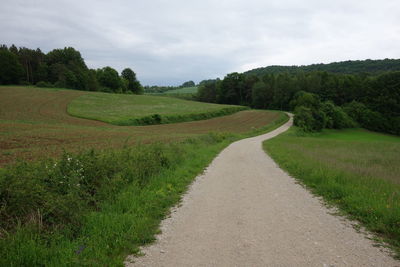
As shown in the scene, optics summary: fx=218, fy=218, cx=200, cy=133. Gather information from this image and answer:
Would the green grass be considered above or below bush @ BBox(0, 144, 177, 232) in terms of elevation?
Answer: above

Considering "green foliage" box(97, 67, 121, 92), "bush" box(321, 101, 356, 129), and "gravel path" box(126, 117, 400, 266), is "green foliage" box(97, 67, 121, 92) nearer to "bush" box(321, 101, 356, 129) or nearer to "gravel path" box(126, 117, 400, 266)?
"bush" box(321, 101, 356, 129)

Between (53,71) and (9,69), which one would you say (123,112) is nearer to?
(9,69)

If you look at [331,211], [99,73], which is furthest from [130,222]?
[99,73]

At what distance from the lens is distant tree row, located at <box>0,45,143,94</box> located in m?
73.4

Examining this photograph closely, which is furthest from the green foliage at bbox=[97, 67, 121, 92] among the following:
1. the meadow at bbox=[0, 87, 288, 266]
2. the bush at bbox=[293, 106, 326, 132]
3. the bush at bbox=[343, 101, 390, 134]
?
the meadow at bbox=[0, 87, 288, 266]

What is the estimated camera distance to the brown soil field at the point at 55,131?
1520cm

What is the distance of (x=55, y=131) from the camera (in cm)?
2355

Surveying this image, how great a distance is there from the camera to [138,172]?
313 inches

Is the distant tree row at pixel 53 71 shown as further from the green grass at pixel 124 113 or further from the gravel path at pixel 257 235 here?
the gravel path at pixel 257 235

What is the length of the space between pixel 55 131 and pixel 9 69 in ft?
231

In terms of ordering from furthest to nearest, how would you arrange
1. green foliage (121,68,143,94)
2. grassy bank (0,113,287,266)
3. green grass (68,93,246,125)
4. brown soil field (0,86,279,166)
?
green foliage (121,68,143,94), green grass (68,93,246,125), brown soil field (0,86,279,166), grassy bank (0,113,287,266)

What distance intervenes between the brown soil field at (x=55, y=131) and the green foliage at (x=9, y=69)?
1274 inches

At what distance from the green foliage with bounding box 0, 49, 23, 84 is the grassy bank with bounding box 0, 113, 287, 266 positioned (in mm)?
89299

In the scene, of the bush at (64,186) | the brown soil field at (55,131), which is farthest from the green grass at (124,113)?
the bush at (64,186)
